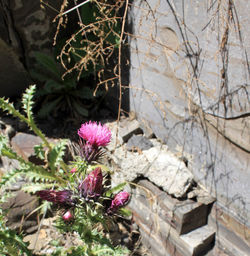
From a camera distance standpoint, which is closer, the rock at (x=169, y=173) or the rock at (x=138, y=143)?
the rock at (x=169, y=173)

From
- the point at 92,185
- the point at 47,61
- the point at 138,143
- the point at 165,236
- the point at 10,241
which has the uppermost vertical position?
the point at 47,61

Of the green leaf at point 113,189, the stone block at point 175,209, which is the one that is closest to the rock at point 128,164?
the stone block at point 175,209

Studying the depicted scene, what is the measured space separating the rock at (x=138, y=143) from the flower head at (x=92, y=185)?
1121 mm

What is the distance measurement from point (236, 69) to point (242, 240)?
115cm

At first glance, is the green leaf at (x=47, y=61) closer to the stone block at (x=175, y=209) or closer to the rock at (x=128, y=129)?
the rock at (x=128, y=129)

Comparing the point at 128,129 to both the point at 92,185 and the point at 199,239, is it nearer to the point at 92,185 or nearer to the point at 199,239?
the point at 199,239

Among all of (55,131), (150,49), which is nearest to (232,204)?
(150,49)

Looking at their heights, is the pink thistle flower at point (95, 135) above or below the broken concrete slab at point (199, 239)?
above

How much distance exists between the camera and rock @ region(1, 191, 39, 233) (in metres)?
2.71

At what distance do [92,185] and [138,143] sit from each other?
1.21 meters

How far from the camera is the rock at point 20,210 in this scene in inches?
107

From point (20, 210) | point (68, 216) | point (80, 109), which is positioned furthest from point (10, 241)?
point (80, 109)

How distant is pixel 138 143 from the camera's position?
284 centimetres

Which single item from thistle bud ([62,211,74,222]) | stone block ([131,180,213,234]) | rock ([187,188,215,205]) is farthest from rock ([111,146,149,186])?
thistle bud ([62,211,74,222])
